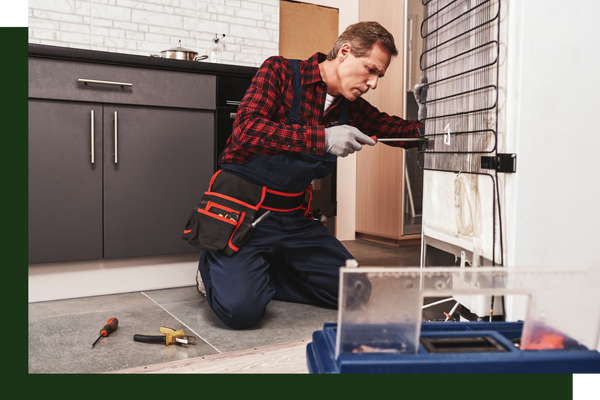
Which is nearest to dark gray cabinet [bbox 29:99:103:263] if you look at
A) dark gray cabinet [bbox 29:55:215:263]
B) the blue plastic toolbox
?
dark gray cabinet [bbox 29:55:215:263]

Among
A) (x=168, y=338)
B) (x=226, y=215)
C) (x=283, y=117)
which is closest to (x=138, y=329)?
(x=168, y=338)

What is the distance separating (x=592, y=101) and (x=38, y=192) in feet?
6.06

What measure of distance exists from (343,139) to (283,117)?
0.91 feet

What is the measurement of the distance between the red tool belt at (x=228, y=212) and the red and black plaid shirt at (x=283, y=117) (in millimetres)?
110

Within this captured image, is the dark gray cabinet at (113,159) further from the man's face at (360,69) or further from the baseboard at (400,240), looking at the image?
Result: the baseboard at (400,240)

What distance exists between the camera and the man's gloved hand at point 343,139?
1549mm

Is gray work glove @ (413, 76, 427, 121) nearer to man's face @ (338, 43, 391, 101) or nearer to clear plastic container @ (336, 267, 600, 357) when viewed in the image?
man's face @ (338, 43, 391, 101)

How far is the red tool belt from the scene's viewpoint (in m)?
1.63

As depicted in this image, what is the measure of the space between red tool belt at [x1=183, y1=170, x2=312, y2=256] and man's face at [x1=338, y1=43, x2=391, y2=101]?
1.53ft

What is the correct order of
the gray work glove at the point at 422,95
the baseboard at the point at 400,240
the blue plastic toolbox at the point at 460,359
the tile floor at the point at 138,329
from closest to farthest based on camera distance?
1. the blue plastic toolbox at the point at 460,359
2. the tile floor at the point at 138,329
3. the gray work glove at the point at 422,95
4. the baseboard at the point at 400,240

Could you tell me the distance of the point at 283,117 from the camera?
67.3 inches

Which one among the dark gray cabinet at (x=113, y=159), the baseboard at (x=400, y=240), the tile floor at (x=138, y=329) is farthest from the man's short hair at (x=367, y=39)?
the baseboard at (x=400, y=240)

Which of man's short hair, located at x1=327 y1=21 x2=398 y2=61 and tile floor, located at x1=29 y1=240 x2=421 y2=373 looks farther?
man's short hair, located at x1=327 y1=21 x2=398 y2=61

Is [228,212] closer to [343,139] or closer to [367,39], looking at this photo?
[343,139]
